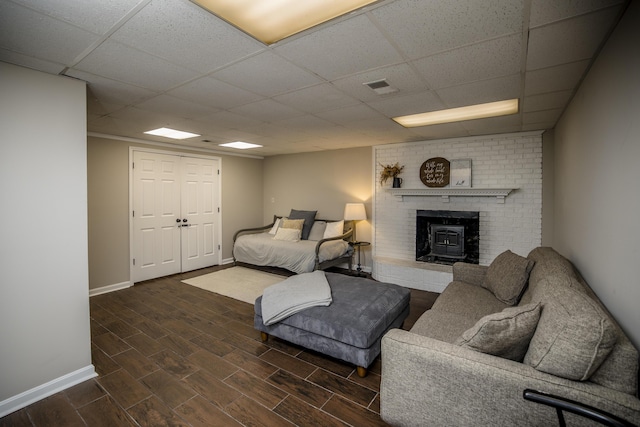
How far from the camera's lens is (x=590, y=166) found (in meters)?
2.15

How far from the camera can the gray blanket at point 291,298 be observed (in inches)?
106

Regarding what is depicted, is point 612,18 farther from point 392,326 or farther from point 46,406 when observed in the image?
point 46,406

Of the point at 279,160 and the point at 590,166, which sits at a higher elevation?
the point at 279,160

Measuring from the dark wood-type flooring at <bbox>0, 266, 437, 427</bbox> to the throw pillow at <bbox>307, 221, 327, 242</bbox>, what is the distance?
250cm

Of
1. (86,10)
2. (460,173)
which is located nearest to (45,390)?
(86,10)

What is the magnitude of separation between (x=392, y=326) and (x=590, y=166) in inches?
76.5

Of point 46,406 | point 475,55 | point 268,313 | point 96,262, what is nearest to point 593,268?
point 475,55

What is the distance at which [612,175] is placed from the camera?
1691mm

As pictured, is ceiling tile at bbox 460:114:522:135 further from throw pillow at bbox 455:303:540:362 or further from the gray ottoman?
throw pillow at bbox 455:303:540:362

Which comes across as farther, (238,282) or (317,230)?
(317,230)

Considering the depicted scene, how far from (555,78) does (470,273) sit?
1.95 metres

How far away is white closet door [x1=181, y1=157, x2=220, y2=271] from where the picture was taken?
5.61 metres

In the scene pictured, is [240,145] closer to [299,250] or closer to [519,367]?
[299,250]

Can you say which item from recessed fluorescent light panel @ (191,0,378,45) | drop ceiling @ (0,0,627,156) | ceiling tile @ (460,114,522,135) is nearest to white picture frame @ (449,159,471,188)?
ceiling tile @ (460,114,522,135)
